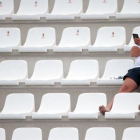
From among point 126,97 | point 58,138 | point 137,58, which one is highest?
point 137,58

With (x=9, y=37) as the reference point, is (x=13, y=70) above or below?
below

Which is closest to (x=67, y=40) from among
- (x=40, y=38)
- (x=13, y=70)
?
(x=40, y=38)

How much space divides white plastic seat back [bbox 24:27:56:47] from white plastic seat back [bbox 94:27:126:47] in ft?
1.53

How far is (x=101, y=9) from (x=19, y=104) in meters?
1.52

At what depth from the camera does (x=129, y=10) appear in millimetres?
6453

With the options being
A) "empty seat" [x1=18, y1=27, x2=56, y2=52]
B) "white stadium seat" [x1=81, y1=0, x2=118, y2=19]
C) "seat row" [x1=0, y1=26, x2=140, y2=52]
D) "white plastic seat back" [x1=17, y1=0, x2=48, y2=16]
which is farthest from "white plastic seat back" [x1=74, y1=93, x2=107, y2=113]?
"white plastic seat back" [x1=17, y1=0, x2=48, y2=16]

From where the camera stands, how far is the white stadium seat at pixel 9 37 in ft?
20.8

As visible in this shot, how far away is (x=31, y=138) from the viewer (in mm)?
5195

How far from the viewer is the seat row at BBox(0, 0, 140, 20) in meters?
6.33

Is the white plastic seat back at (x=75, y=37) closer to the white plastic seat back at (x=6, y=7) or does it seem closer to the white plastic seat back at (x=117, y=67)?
the white plastic seat back at (x=117, y=67)

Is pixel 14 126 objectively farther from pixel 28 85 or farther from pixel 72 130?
pixel 72 130

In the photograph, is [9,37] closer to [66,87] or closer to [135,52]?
[66,87]

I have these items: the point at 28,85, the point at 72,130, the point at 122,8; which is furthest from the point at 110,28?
the point at 72,130

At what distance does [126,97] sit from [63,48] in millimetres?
1013
